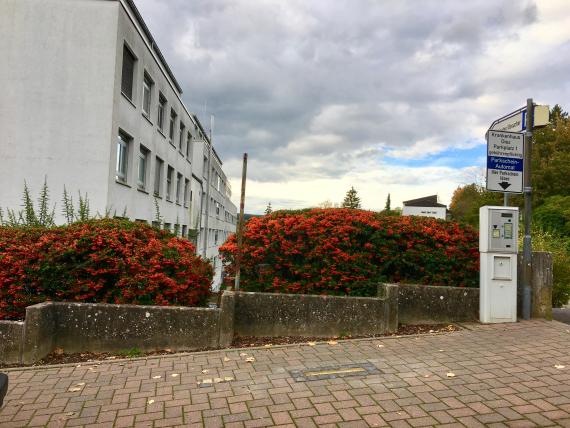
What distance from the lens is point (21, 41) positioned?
48.2 ft

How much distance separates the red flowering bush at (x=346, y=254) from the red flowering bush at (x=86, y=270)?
3.98 feet

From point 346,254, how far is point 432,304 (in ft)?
5.17

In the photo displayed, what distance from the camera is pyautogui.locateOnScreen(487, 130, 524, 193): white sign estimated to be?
7.26m

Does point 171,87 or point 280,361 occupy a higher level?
point 171,87

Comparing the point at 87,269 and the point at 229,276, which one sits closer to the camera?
the point at 87,269

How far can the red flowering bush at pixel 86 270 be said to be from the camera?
589cm

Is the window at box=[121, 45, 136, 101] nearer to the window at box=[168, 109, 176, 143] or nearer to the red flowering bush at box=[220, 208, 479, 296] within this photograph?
the window at box=[168, 109, 176, 143]

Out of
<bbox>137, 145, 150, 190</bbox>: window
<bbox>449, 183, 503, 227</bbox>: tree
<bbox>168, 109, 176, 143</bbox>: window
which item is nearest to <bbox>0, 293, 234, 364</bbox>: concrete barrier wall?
<bbox>137, 145, 150, 190</bbox>: window

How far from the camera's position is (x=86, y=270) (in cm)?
602

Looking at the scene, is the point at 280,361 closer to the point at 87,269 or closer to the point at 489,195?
the point at 87,269

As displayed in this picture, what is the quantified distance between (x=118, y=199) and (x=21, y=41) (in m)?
6.17

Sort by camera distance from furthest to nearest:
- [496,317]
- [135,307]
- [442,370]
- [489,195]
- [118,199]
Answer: [489,195]
[118,199]
[496,317]
[135,307]
[442,370]

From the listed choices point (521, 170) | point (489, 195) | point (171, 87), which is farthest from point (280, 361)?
point (489, 195)

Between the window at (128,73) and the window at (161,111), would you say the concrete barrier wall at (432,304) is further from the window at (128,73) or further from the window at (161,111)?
the window at (161,111)
